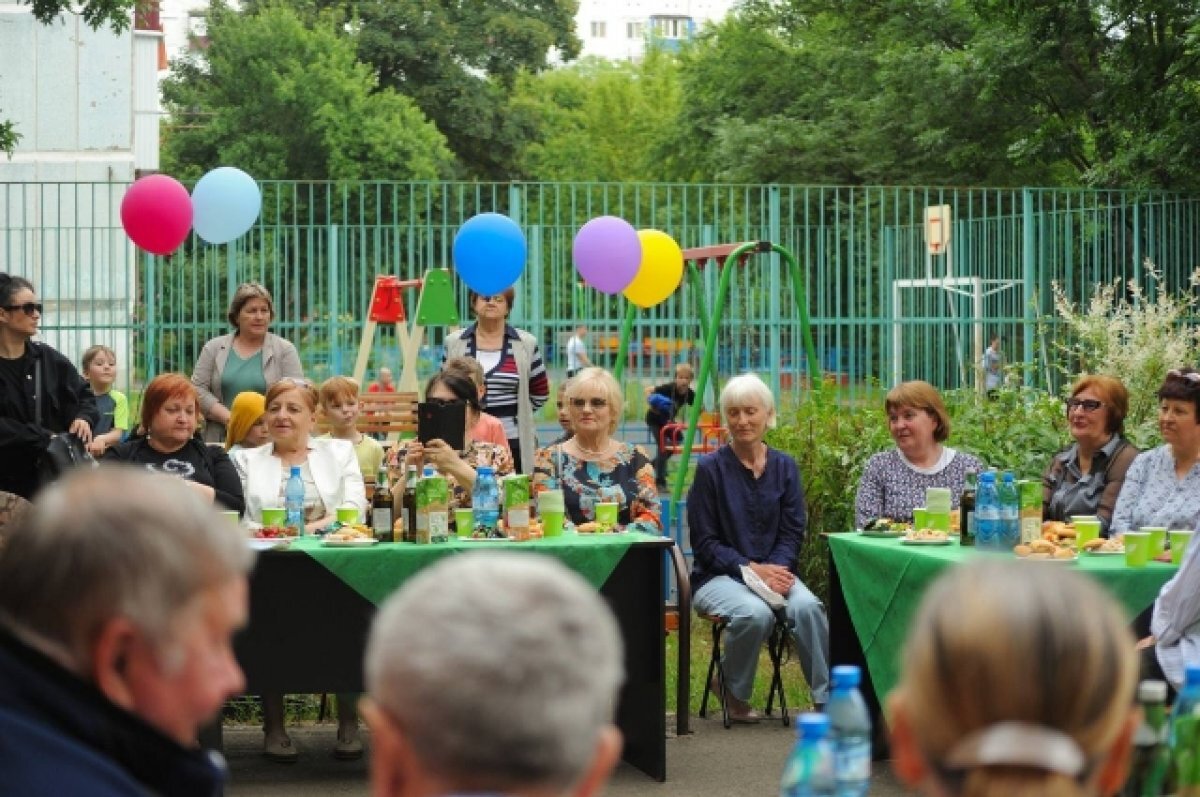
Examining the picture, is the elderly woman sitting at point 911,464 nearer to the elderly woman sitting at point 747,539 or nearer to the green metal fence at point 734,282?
the elderly woman sitting at point 747,539

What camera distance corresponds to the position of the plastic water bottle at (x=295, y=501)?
7.00 meters

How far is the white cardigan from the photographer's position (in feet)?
23.7

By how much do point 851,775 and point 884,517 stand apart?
5069 mm

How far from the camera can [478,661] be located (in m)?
1.67

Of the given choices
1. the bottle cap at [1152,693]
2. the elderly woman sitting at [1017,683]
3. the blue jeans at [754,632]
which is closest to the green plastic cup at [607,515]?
the blue jeans at [754,632]

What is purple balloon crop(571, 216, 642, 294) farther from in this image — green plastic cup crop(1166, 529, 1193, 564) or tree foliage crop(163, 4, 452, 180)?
tree foliage crop(163, 4, 452, 180)

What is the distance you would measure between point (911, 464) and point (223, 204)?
186 inches

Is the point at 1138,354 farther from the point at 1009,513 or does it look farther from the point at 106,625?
the point at 106,625

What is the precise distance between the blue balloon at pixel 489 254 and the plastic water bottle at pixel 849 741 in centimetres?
732

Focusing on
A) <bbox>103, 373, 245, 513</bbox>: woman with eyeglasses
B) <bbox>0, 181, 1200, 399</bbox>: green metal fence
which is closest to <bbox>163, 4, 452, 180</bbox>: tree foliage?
<bbox>0, 181, 1200, 399</bbox>: green metal fence

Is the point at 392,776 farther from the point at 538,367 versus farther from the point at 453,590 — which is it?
the point at 538,367

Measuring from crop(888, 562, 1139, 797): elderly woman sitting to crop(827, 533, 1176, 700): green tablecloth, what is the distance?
4.13 meters

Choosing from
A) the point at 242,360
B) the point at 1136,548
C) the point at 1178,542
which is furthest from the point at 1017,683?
the point at 242,360

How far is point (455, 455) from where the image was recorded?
735 centimetres
